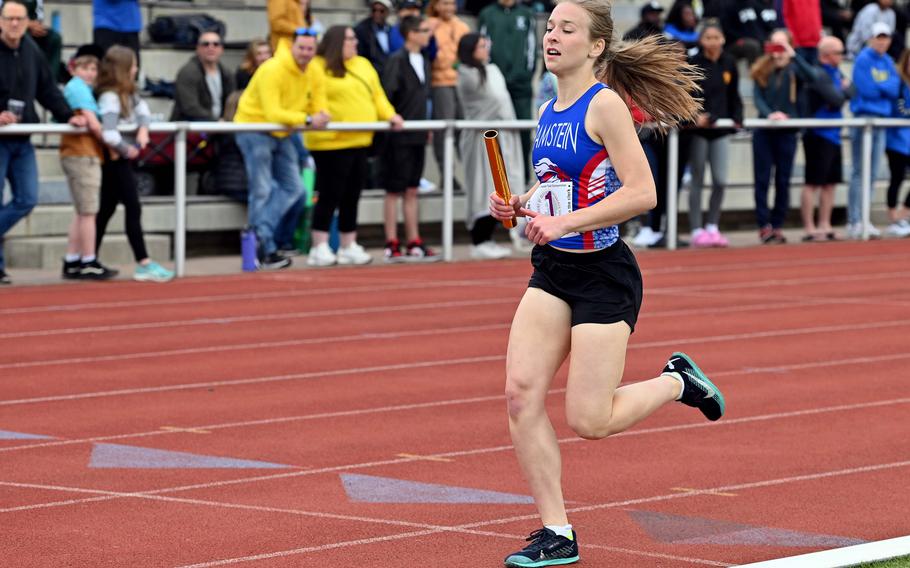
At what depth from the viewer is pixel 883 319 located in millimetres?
12258

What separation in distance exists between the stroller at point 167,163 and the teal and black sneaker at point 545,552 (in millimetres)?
10458

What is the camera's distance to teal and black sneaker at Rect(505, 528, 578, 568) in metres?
5.40

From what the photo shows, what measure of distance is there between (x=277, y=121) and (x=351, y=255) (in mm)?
1479

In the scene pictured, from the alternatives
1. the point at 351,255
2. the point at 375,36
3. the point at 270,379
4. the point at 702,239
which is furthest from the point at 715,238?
the point at 270,379

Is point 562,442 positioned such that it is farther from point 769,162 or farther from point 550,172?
point 769,162

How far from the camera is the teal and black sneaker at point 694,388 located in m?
6.00

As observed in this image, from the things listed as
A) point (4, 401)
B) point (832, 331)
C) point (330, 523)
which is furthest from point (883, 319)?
point (330, 523)

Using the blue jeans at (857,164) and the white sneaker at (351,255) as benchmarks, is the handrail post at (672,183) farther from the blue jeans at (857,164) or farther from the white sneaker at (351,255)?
the white sneaker at (351,255)

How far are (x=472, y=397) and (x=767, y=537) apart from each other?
129 inches

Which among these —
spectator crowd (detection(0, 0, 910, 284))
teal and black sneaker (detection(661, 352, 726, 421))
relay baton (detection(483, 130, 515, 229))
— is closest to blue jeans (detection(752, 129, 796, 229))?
spectator crowd (detection(0, 0, 910, 284))

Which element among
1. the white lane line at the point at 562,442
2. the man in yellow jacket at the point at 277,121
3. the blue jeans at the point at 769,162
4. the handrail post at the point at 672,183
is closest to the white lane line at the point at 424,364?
the white lane line at the point at 562,442

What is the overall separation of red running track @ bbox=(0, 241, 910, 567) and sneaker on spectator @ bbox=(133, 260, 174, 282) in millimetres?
220

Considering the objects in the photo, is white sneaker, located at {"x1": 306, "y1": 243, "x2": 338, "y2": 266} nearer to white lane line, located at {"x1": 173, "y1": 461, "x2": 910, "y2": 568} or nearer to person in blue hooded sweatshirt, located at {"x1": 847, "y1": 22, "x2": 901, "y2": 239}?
person in blue hooded sweatshirt, located at {"x1": 847, "y1": 22, "x2": 901, "y2": 239}

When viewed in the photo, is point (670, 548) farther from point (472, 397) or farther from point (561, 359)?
point (472, 397)
